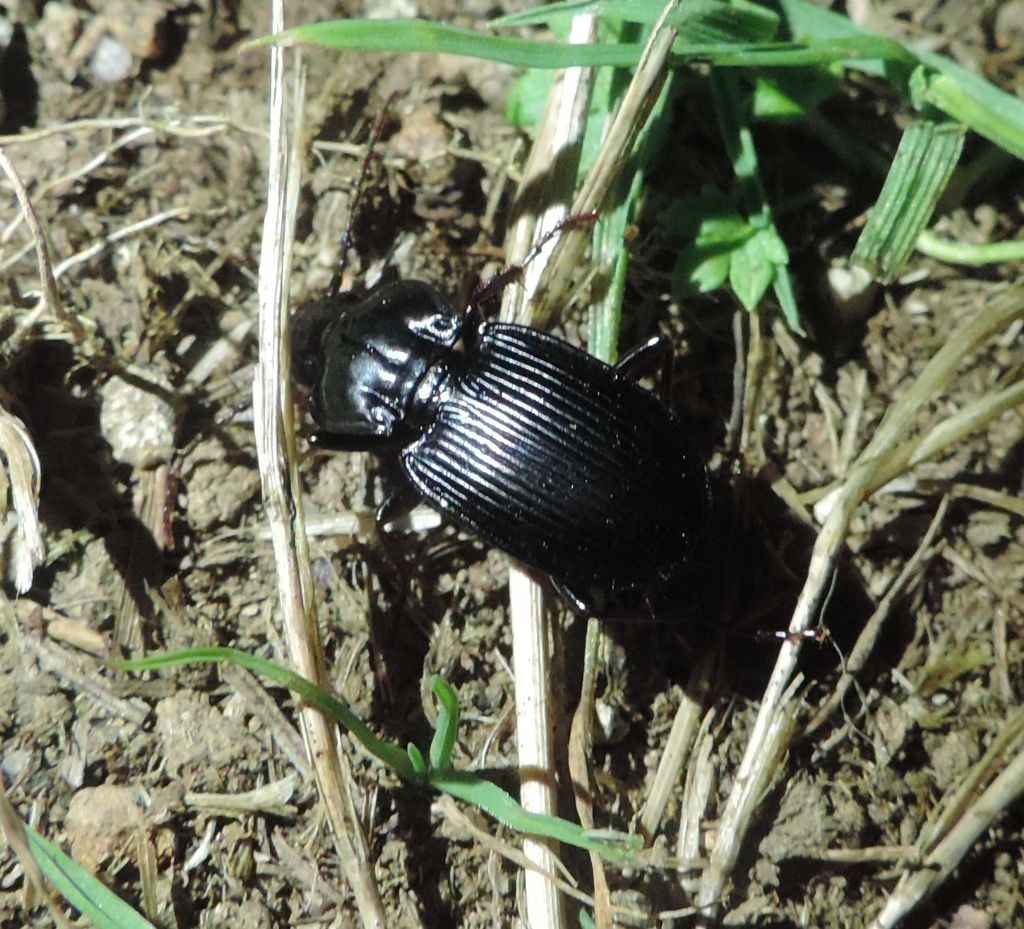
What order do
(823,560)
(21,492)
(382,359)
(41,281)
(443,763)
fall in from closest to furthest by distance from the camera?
(443,763) < (21,492) < (823,560) < (41,281) < (382,359)

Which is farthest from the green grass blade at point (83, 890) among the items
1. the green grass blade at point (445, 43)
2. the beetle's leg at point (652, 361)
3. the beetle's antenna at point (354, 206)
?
the green grass blade at point (445, 43)

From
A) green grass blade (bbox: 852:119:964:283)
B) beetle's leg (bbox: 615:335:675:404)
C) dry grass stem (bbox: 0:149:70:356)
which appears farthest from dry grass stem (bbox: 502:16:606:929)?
dry grass stem (bbox: 0:149:70:356)

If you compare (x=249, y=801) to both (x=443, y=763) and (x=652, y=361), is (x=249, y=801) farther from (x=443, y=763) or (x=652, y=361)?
(x=652, y=361)

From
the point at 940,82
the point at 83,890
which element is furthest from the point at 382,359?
the point at 940,82

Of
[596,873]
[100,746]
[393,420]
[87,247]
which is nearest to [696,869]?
[596,873]

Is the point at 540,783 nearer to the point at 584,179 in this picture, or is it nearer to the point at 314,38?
the point at 584,179

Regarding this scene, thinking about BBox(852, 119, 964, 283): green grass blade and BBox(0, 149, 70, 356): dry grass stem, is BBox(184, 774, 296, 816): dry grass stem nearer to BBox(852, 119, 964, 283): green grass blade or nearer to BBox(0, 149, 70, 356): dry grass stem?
BBox(0, 149, 70, 356): dry grass stem

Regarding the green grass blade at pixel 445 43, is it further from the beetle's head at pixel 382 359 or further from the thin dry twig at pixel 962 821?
the thin dry twig at pixel 962 821
